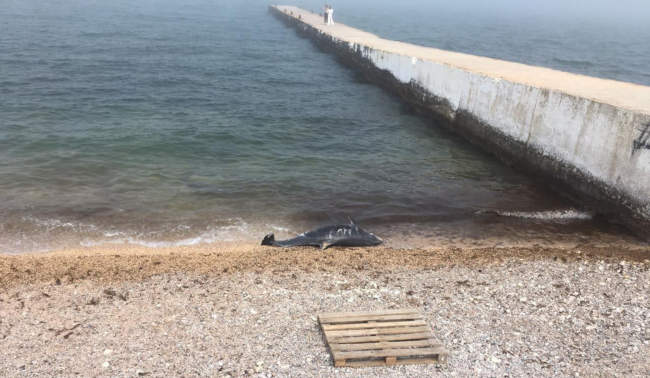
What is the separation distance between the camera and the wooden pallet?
20.7 ft

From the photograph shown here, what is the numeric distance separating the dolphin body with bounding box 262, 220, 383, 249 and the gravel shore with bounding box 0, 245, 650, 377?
54 cm

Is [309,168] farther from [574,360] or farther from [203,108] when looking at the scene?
[574,360]

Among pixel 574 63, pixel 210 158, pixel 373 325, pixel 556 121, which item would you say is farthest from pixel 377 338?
pixel 574 63

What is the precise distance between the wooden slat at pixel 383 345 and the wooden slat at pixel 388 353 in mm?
70

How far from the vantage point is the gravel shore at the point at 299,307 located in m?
6.38

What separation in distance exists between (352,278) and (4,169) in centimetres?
1121

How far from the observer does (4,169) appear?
14234 mm

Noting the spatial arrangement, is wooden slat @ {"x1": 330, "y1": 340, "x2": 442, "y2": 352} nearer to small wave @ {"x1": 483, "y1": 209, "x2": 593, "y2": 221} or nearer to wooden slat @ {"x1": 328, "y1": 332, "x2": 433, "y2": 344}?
wooden slat @ {"x1": 328, "y1": 332, "x2": 433, "y2": 344}

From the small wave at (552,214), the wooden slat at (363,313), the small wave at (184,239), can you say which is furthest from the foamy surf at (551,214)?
the wooden slat at (363,313)

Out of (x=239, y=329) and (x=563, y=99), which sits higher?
(x=563, y=99)

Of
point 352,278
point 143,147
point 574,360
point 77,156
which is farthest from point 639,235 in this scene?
point 77,156

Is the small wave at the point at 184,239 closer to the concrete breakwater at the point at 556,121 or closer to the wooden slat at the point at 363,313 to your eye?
the wooden slat at the point at 363,313

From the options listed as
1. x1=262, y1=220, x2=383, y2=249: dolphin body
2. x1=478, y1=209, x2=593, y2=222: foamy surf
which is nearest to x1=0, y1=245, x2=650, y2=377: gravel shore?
x1=262, y1=220, x2=383, y2=249: dolphin body

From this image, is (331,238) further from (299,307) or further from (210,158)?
(210,158)
